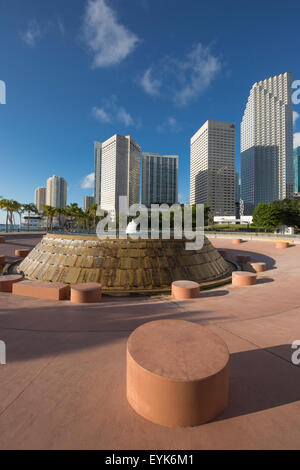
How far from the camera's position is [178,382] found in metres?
3.31

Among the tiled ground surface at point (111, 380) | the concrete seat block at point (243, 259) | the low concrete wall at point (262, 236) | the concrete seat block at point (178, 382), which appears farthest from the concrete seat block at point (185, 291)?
the low concrete wall at point (262, 236)

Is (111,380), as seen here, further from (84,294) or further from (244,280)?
(244,280)

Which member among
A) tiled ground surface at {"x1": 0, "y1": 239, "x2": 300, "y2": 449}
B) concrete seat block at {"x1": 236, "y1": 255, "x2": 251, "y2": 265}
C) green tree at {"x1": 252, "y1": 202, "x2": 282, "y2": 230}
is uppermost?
green tree at {"x1": 252, "y1": 202, "x2": 282, "y2": 230}

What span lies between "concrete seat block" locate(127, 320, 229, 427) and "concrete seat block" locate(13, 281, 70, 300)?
25.3 ft

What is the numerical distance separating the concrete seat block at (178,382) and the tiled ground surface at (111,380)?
22 centimetres

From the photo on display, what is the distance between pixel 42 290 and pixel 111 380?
25.6ft

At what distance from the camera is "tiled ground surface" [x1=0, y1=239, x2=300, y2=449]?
10.9ft

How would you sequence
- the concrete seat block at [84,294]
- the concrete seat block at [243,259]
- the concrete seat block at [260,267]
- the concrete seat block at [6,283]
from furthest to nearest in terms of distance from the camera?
1. the concrete seat block at [243,259]
2. the concrete seat block at [260,267]
3. the concrete seat block at [6,283]
4. the concrete seat block at [84,294]

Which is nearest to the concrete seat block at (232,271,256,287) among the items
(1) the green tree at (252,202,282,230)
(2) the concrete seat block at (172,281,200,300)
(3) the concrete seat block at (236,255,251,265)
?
(2) the concrete seat block at (172,281,200,300)

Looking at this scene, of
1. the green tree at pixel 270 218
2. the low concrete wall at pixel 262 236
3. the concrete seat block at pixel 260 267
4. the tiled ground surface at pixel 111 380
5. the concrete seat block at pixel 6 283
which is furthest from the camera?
the green tree at pixel 270 218

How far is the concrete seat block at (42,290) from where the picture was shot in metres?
10.6

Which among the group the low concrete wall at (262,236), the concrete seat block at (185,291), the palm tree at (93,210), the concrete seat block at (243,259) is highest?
the palm tree at (93,210)

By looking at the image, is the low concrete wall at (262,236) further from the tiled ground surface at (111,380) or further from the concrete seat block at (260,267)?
the tiled ground surface at (111,380)

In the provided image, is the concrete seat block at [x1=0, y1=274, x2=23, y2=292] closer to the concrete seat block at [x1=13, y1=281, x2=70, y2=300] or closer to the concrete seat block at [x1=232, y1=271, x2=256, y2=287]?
the concrete seat block at [x1=13, y1=281, x2=70, y2=300]
